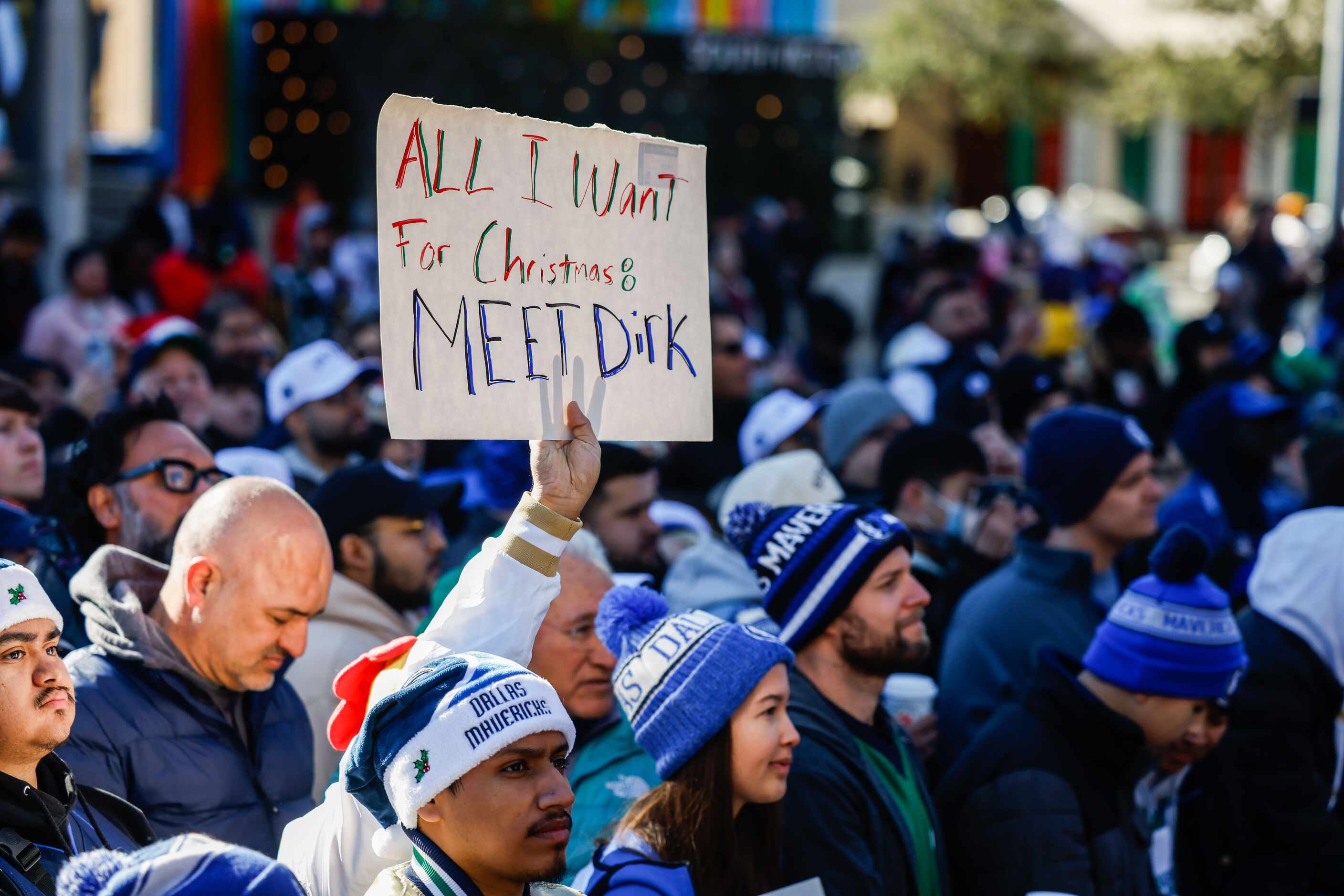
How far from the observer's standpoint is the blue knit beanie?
4.84 m

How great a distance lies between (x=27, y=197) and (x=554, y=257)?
15227 mm

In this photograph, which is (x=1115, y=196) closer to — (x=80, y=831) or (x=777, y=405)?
(x=777, y=405)

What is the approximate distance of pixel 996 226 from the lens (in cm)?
2412

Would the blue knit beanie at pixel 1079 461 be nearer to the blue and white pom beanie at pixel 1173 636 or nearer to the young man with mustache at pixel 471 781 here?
the blue and white pom beanie at pixel 1173 636

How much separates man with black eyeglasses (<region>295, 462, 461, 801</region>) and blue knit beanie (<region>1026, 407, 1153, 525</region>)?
1.81 meters

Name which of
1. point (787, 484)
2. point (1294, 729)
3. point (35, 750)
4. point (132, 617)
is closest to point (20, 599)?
point (35, 750)

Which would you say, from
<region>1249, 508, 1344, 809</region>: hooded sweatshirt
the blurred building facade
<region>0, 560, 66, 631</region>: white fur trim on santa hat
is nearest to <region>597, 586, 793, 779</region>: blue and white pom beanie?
<region>0, 560, 66, 631</region>: white fur trim on santa hat

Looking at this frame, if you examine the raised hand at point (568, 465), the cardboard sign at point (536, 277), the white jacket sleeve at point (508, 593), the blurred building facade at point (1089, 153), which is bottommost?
the white jacket sleeve at point (508, 593)

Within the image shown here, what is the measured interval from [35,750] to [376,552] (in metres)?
1.70

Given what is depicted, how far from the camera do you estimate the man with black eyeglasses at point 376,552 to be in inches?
159

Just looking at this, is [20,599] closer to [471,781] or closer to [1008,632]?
[471,781]

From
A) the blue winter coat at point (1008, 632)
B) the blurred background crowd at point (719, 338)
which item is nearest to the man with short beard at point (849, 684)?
the blurred background crowd at point (719, 338)

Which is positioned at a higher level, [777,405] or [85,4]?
[85,4]

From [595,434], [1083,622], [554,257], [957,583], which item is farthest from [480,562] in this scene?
[957,583]
